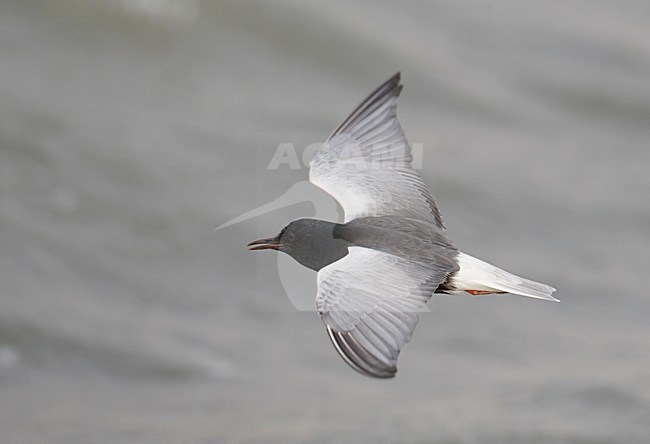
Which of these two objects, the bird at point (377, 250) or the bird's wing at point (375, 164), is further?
the bird's wing at point (375, 164)

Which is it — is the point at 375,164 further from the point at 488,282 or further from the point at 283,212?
the point at 283,212

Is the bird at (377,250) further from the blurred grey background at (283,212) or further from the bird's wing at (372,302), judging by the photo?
the blurred grey background at (283,212)

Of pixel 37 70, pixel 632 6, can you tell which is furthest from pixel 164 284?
pixel 632 6

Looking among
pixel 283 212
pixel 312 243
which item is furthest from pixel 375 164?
pixel 283 212

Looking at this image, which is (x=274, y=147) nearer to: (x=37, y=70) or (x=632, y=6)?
(x=37, y=70)

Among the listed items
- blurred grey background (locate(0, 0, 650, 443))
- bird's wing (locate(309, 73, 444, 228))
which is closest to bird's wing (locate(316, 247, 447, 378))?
bird's wing (locate(309, 73, 444, 228))

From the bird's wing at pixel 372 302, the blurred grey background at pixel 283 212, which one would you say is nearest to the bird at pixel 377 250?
the bird's wing at pixel 372 302
